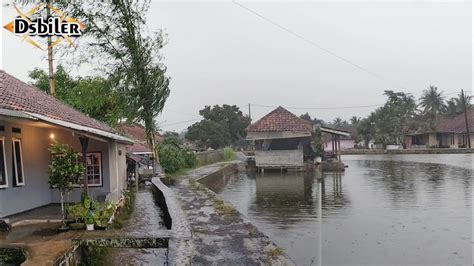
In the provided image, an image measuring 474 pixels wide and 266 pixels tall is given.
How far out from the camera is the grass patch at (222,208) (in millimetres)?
9805

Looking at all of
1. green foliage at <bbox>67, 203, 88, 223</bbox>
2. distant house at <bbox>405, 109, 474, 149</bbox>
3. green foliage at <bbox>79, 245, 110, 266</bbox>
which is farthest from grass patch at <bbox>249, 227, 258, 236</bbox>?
distant house at <bbox>405, 109, 474, 149</bbox>

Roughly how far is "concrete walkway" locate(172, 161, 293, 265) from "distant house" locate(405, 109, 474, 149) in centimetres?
4411

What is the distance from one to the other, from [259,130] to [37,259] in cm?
2221

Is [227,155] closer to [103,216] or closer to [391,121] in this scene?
[391,121]

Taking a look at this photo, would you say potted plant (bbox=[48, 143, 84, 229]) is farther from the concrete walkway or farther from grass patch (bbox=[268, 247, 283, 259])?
grass patch (bbox=[268, 247, 283, 259])

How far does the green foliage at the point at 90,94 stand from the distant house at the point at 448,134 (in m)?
41.2

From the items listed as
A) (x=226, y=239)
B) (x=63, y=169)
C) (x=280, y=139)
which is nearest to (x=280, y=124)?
(x=280, y=139)

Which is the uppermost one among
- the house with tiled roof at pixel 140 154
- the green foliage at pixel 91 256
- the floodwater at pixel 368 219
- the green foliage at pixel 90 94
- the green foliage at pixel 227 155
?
the green foliage at pixel 90 94

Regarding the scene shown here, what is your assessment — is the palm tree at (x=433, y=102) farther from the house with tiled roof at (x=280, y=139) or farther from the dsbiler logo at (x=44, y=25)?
the dsbiler logo at (x=44, y=25)

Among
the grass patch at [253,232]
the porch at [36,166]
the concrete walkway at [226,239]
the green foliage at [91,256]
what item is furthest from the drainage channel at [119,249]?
the porch at [36,166]

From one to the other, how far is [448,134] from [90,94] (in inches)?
1752

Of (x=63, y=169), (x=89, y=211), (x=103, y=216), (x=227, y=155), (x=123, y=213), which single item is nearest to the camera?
(x=63, y=169)

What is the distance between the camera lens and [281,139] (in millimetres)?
27953

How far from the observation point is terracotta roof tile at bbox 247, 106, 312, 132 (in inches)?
1062
